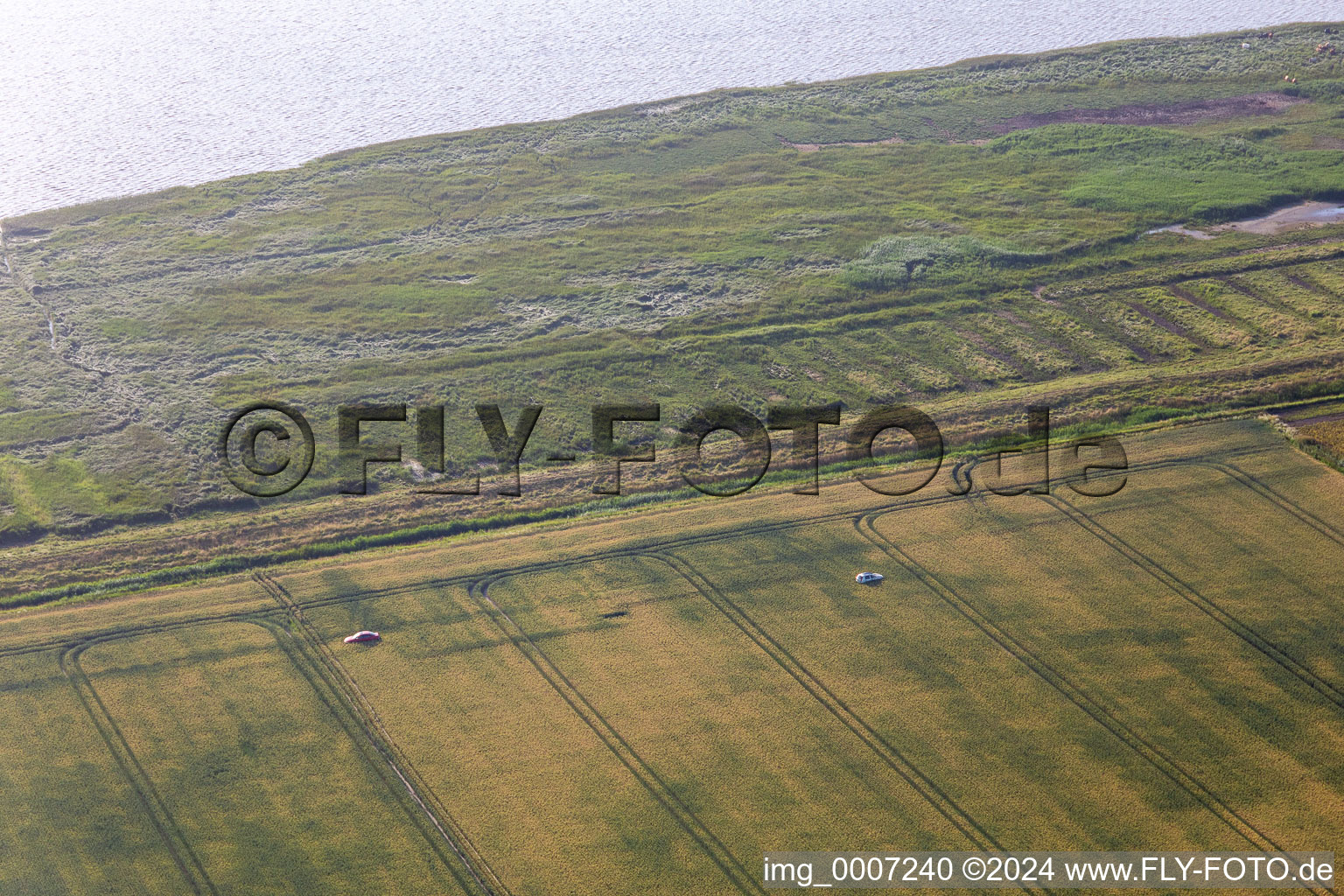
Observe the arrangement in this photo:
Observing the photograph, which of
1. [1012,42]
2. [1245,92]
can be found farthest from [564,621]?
[1012,42]

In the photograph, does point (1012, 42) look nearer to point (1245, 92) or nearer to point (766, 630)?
point (1245, 92)

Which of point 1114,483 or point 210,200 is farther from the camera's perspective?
point 210,200

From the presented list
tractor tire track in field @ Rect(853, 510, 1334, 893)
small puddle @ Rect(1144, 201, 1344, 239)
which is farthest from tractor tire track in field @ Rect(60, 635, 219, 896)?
small puddle @ Rect(1144, 201, 1344, 239)
